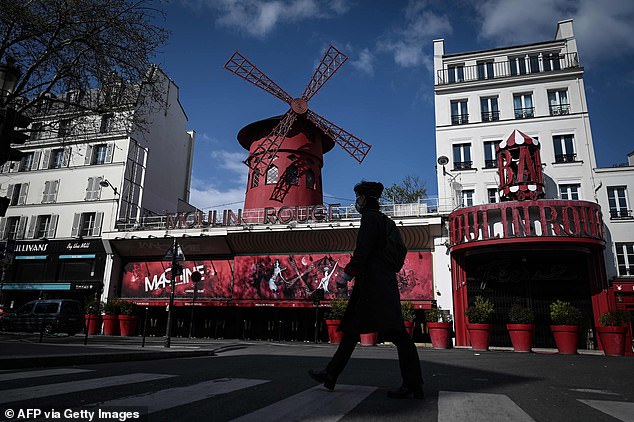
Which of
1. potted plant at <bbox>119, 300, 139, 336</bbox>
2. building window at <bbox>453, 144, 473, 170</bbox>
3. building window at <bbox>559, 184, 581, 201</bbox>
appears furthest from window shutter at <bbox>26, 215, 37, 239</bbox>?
building window at <bbox>559, 184, 581, 201</bbox>

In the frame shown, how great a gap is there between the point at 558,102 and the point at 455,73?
15.5ft

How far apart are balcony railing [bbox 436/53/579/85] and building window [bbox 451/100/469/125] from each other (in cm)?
102

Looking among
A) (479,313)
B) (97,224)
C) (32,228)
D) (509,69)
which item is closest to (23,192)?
(32,228)

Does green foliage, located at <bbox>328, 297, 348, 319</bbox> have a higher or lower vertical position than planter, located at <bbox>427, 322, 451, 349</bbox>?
higher

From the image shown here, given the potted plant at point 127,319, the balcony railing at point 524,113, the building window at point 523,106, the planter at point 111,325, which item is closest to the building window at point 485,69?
the building window at point 523,106

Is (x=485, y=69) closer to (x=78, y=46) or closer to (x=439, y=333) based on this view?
(x=439, y=333)

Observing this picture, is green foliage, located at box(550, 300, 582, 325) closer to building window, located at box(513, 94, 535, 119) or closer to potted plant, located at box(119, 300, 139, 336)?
building window, located at box(513, 94, 535, 119)

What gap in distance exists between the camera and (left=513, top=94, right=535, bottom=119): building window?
19594 millimetres

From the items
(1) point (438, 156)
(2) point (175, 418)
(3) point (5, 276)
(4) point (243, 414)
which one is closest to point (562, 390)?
(4) point (243, 414)

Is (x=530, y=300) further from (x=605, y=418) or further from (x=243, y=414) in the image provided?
(x=243, y=414)

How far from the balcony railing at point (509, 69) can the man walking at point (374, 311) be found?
1933 centimetres

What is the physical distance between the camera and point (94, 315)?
63.2ft

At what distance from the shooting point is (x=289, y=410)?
2.63 metres

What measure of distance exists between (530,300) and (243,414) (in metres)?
→ 17.0
